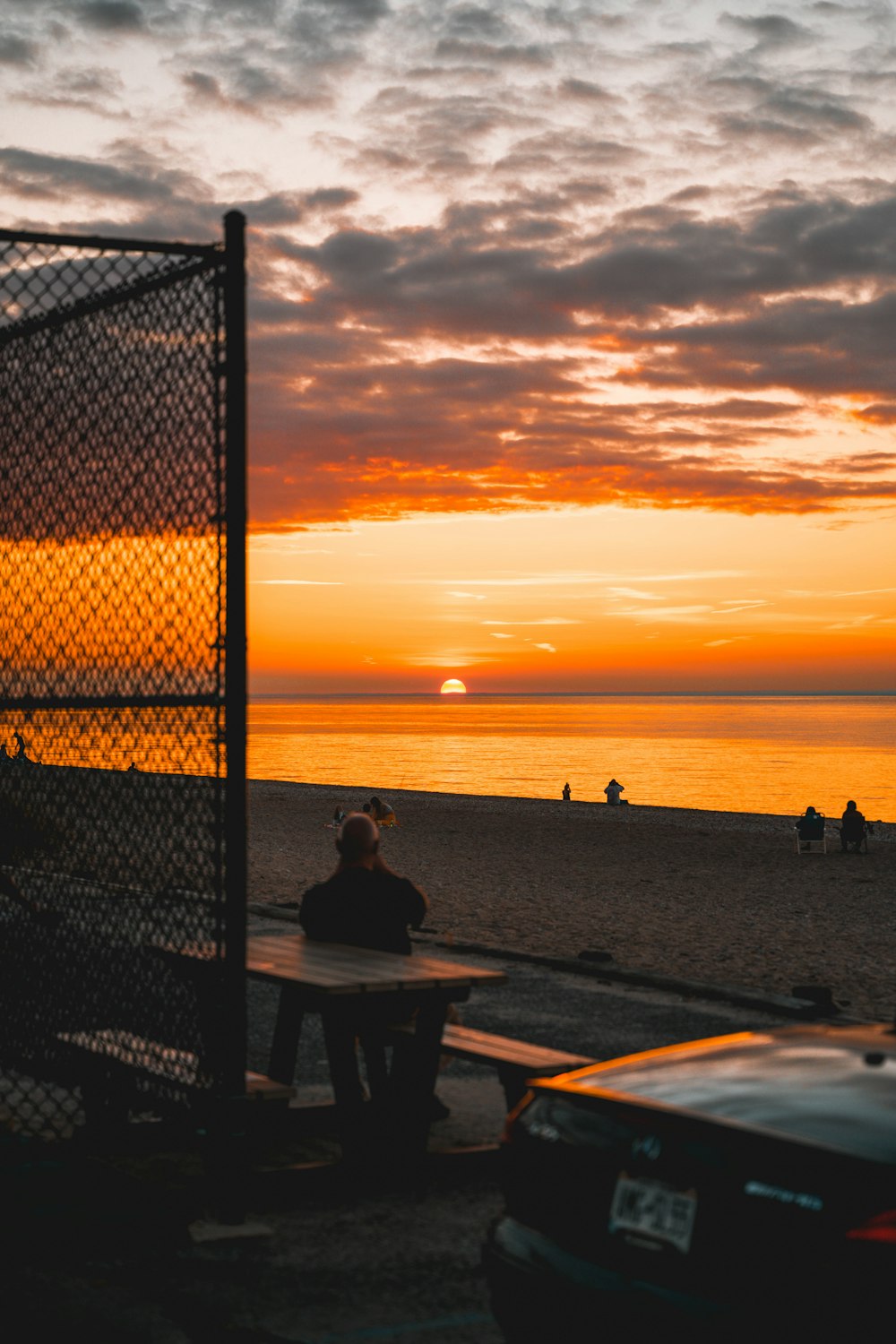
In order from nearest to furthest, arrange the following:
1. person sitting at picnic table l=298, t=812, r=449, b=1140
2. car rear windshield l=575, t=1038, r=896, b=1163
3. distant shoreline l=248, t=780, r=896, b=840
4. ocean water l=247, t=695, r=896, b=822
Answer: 1. car rear windshield l=575, t=1038, r=896, b=1163
2. person sitting at picnic table l=298, t=812, r=449, b=1140
3. distant shoreline l=248, t=780, r=896, b=840
4. ocean water l=247, t=695, r=896, b=822

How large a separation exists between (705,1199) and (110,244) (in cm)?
408

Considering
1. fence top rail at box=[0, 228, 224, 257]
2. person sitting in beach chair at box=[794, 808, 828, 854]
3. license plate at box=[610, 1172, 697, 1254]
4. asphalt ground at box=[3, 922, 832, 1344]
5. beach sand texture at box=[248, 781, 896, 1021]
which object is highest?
fence top rail at box=[0, 228, 224, 257]

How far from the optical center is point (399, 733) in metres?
181

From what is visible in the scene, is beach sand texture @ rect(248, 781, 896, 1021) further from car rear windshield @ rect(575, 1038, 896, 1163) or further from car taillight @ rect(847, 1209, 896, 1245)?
car taillight @ rect(847, 1209, 896, 1245)

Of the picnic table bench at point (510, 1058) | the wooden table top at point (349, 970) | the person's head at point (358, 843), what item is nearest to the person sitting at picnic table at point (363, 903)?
the person's head at point (358, 843)

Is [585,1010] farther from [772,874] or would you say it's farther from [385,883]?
[772,874]

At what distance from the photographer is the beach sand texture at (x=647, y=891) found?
14953 millimetres

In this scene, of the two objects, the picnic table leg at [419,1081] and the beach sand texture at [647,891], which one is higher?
the picnic table leg at [419,1081]

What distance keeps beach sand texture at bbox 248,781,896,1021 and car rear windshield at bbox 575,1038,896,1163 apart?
734cm

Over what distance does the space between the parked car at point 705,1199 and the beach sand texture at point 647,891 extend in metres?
7.58

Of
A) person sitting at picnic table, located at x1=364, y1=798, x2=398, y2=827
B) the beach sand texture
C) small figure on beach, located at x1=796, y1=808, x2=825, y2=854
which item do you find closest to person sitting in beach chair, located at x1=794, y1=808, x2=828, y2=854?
small figure on beach, located at x1=796, y1=808, x2=825, y2=854

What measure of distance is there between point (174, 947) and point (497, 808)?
4848 cm

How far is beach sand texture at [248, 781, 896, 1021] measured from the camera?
15.0 metres

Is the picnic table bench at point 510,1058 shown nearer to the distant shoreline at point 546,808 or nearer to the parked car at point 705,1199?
the parked car at point 705,1199
